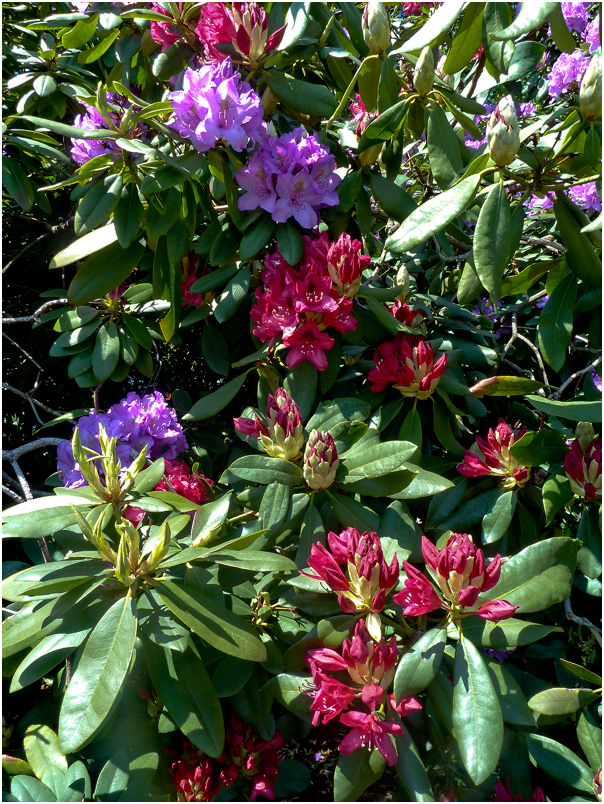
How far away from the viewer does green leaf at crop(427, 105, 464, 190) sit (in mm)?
1291

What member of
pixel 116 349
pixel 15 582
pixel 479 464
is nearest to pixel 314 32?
pixel 116 349

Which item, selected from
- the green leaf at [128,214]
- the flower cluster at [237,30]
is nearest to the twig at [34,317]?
the green leaf at [128,214]

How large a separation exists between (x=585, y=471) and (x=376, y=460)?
42cm

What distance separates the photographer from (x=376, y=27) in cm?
129

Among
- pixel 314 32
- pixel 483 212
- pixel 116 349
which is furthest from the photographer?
pixel 116 349

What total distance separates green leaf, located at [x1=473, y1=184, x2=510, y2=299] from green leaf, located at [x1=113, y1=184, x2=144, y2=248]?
723 millimetres

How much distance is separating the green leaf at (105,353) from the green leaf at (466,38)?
1.07m

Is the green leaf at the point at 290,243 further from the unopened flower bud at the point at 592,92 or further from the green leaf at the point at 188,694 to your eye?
the green leaf at the point at 188,694

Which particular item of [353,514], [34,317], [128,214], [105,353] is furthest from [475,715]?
[34,317]

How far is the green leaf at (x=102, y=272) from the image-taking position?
137cm

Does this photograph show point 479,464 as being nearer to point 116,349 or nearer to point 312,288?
point 312,288

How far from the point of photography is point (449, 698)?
97 cm

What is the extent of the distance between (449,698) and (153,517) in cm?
71

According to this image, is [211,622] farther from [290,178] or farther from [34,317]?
[34,317]
